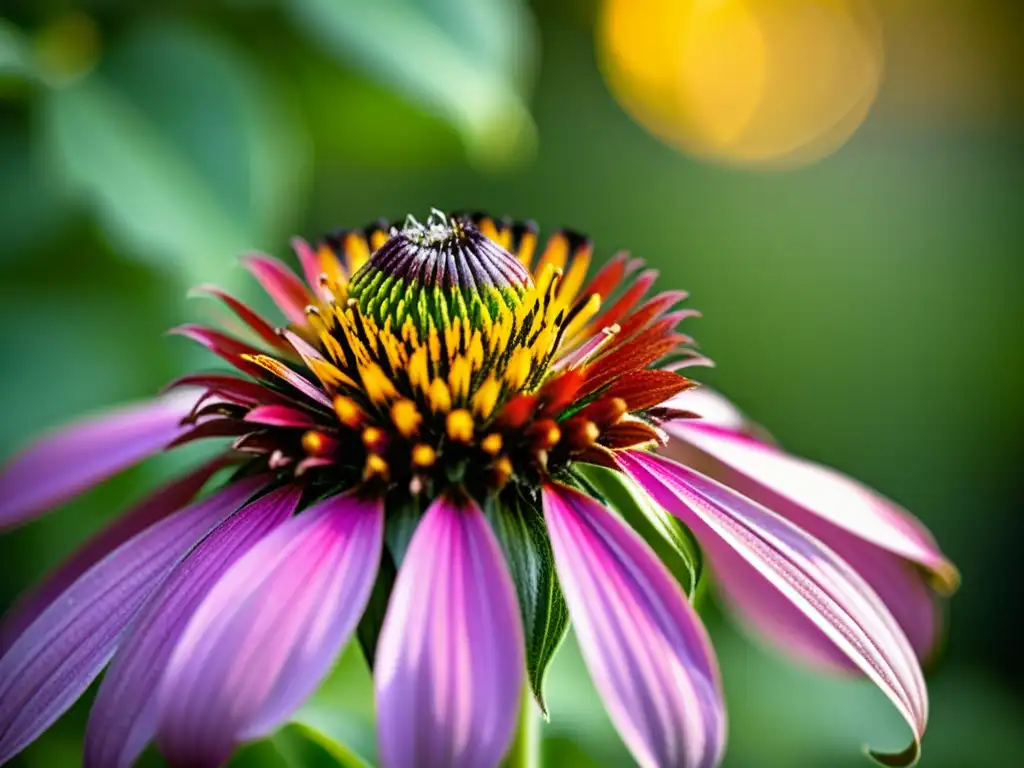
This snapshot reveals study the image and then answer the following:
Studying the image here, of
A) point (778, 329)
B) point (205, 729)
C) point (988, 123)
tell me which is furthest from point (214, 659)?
point (988, 123)

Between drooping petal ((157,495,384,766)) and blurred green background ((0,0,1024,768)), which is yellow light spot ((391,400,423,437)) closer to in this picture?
drooping petal ((157,495,384,766))

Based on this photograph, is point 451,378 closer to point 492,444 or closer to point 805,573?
point 492,444

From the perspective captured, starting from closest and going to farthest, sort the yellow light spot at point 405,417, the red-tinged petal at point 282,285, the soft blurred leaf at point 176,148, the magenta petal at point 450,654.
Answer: the magenta petal at point 450,654 < the yellow light spot at point 405,417 < the red-tinged petal at point 282,285 < the soft blurred leaf at point 176,148

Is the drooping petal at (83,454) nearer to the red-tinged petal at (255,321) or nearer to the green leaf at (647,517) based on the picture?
the red-tinged petal at (255,321)

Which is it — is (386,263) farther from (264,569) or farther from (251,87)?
(251,87)

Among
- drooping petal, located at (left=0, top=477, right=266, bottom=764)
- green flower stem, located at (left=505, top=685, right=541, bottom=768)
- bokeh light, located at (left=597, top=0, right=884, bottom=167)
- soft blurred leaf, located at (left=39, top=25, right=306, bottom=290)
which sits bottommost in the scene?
green flower stem, located at (left=505, top=685, right=541, bottom=768)

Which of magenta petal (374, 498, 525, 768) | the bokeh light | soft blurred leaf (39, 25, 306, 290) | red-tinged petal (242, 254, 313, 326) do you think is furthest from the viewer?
the bokeh light

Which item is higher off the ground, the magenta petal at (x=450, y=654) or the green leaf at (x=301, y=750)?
the magenta petal at (x=450, y=654)

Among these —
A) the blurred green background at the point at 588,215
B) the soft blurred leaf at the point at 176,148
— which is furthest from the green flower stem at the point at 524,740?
the soft blurred leaf at the point at 176,148

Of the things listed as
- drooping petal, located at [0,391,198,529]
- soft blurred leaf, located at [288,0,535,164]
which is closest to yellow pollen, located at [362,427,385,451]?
A: drooping petal, located at [0,391,198,529]
